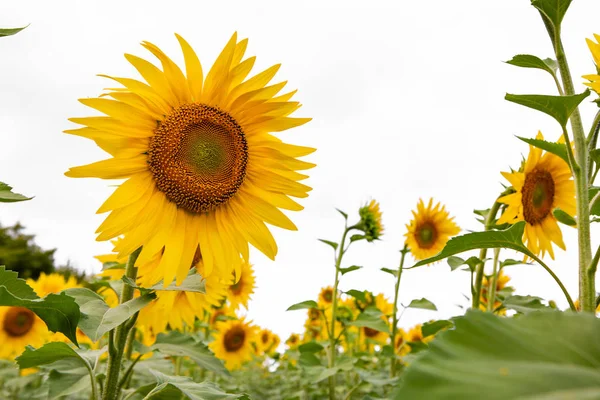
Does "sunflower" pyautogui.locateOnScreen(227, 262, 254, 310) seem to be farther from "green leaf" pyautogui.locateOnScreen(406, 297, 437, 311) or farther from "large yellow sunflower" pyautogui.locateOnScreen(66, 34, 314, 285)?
"large yellow sunflower" pyautogui.locateOnScreen(66, 34, 314, 285)

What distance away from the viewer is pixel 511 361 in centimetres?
46

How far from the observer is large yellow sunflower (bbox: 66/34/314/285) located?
5.94ft

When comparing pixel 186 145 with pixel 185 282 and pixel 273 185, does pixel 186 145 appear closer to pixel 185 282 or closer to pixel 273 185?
pixel 273 185

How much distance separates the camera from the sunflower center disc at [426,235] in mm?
4723

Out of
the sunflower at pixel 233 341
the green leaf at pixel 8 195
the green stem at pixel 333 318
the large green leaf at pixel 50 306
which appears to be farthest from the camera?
the sunflower at pixel 233 341

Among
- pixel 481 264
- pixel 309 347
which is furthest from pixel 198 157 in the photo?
pixel 309 347

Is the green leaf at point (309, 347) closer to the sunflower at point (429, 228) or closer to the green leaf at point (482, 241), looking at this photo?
the sunflower at point (429, 228)

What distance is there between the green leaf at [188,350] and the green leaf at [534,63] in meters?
1.47

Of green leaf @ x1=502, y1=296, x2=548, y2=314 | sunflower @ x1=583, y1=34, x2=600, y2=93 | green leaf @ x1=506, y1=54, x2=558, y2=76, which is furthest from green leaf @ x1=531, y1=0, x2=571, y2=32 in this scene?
green leaf @ x1=502, y1=296, x2=548, y2=314

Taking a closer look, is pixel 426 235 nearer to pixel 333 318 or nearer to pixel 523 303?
pixel 333 318

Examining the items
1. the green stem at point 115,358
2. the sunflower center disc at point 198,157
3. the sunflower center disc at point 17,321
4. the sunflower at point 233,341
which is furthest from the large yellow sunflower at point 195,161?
the sunflower at point 233,341

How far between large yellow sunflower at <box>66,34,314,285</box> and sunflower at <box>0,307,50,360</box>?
10.4ft

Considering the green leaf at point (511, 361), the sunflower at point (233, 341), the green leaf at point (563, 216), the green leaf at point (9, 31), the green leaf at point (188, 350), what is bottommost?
the sunflower at point (233, 341)

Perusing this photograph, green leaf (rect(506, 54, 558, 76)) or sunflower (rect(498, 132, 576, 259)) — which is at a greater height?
green leaf (rect(506, 54, 558, 76))
